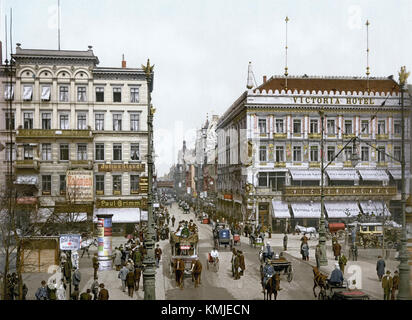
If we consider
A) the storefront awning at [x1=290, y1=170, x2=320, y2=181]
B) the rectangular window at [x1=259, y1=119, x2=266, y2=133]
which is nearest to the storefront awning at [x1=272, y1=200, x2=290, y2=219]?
the storefront awning at [x1=290, y1=170, x2=320, y2=181]

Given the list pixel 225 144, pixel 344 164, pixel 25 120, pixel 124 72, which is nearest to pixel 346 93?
pixel 344 164

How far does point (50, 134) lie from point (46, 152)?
1.44 metres

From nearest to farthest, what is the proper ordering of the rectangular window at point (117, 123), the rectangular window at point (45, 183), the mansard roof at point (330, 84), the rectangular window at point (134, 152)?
the rectangular window at point (45, 183)
the rectangular window at point (134, 152)
the rectangular window at point (117, 123)
the mansard roof at point (330, 84)

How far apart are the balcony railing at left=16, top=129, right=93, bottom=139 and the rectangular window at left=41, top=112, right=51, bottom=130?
2.12 ft

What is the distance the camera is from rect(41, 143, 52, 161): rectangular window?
3134cm

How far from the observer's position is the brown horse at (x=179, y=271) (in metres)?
20.8

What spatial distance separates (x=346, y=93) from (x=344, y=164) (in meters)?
8.88

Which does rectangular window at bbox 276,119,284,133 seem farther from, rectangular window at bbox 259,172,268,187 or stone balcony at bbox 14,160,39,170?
stone balcony at bbox 14,160,39,170

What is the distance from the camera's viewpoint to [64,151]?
3170cm

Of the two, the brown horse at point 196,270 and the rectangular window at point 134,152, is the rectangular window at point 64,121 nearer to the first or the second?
the rectangular window at point 134,152

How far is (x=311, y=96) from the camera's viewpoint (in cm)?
4772

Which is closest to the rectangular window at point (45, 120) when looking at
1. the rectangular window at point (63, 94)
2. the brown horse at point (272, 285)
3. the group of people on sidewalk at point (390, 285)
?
the rectangular window at point (63, 94)

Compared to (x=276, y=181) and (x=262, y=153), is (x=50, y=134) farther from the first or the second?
(x=276, y=181)
